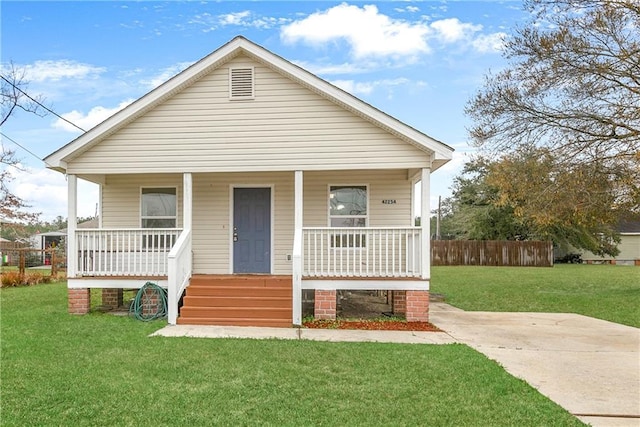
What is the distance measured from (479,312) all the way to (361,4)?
9143 millimetres

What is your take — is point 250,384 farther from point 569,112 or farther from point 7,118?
point 7,118

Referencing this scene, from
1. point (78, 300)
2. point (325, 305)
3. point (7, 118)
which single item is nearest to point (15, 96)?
point (7, 118)

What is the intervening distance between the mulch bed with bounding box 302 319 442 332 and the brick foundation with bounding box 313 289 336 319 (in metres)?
0.18

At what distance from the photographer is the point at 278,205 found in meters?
10.5

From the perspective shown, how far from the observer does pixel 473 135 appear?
1427 centimetres

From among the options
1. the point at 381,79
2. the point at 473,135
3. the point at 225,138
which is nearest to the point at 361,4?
the point at 381,79

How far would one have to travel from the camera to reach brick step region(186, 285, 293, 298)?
900cm

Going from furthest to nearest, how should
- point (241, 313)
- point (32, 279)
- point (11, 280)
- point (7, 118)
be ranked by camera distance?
point (7, 118)
point (32, 279)
point (11, 280)
point (241, 313)

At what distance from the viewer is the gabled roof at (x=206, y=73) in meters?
8.79

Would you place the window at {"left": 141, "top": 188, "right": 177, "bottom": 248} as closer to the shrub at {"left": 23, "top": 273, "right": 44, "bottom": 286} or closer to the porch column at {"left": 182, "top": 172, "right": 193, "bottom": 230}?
the porch column at {"left": 182, "top": 172, "right": 193, "bottom": 230}

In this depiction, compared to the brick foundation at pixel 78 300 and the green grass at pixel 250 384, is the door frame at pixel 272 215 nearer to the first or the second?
the brick foundation at pixel 78 300

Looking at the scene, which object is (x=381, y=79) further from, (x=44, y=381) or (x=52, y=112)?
(x=44, y=381)

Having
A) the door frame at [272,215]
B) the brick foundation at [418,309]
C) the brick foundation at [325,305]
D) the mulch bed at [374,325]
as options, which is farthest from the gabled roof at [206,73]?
the brick foundation at [325,305]

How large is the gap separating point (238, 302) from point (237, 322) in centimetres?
55
